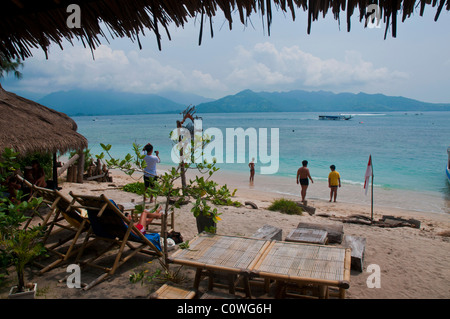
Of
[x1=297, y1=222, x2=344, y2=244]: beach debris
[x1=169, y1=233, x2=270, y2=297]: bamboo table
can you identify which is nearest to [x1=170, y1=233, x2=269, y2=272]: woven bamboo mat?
[x1=169, y1=233, x2=270, y2=297]: bamboo table

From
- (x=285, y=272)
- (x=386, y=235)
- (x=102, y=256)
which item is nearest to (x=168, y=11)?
(x=285, y=272)

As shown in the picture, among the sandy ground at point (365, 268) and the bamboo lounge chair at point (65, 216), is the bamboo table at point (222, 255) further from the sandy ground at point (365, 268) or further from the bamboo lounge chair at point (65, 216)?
the bamboo lounge chair at point (65, 216)

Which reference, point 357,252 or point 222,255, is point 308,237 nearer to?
point 357,252

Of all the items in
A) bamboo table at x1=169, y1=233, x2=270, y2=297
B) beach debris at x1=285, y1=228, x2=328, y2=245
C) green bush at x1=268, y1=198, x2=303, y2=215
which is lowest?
green bush at x1=268, y1=198, x2=303, y2=215

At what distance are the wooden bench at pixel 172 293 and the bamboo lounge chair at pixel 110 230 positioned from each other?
0.89m

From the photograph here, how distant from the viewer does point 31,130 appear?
5730 mm

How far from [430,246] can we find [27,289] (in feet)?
17.3

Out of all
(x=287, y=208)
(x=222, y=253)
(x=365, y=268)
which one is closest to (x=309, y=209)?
(x=287, y=208)

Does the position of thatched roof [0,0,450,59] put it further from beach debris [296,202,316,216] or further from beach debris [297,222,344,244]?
beach debris [296,202,316,216]

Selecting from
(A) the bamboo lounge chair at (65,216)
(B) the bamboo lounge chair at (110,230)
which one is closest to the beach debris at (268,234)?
(B) the bamboo lounge chair at (110,230)

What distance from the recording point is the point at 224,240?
3.48 m

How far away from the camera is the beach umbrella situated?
5.38m

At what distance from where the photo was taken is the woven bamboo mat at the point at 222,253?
2939 millimetres

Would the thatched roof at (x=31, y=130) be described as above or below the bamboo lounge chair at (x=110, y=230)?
above
